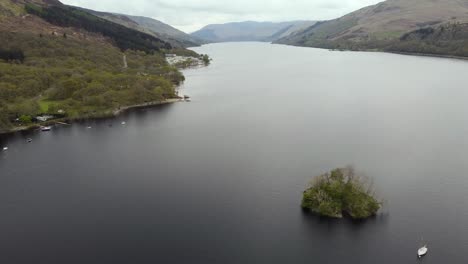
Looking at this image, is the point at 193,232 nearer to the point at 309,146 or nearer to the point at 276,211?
the point at 276,211

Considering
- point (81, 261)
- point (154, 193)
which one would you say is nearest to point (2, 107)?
point (154, 193)

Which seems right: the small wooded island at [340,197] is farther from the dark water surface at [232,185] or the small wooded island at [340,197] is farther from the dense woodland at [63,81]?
the dense woodland at [63,81]

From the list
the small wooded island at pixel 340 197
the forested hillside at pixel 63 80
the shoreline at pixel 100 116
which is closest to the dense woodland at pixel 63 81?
the forested hillside at pixel 63 80

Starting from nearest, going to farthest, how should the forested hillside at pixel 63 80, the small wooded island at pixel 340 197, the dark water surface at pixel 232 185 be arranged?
the dark water surface at pixel 232 185, the small wooded island at pixel 340 197, the forested hillside at pixel 63 80

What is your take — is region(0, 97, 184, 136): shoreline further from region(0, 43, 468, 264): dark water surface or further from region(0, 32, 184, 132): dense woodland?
region(0, 43, 468, 264): dark water surface

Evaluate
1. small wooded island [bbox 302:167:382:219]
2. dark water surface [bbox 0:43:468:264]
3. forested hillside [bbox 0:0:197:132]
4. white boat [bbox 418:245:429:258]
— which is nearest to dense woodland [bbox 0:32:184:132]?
forested hillside [bbox 0:0:197:132]

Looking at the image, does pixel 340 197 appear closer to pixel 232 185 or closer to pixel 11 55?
pixel 232 185
